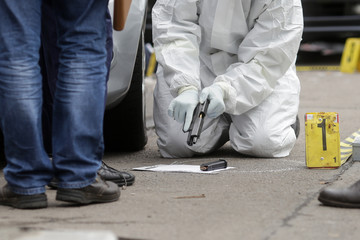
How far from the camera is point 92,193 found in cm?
286

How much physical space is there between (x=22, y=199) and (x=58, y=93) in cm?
40

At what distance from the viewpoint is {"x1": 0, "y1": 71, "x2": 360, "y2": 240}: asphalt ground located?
2.46 metres

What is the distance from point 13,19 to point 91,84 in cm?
35

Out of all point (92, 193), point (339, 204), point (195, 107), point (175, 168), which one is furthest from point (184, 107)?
point (339, 204)

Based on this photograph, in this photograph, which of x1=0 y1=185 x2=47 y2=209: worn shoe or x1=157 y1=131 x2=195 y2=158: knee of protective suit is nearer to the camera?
x1=0 y1=185 x2=47 y2=209: worn shoe

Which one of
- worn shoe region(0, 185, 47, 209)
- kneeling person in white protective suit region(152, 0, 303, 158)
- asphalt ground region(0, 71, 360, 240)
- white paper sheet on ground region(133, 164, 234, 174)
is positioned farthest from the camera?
kneeling person in white protective suit region(152, 0, 303, 158)

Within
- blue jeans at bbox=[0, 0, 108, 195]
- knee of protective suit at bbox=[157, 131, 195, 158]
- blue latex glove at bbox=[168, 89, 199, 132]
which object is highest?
blue jeans at bbox=[0, 0, 108, 195]

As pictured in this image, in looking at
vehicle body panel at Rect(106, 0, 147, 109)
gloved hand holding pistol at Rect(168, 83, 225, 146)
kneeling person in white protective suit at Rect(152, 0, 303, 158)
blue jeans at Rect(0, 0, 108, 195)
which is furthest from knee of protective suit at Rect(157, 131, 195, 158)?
blue jeans at Rect(0, 0, 108, 195)

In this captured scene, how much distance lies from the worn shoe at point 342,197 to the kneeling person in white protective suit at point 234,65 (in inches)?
46.9

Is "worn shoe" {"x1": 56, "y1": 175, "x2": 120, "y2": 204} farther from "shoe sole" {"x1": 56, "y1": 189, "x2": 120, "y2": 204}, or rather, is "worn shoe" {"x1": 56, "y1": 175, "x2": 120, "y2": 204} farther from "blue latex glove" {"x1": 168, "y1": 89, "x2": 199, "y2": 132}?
"blue latex glove" {"x1": 168, "y1": 89, "x2": 199, "y2": 132}

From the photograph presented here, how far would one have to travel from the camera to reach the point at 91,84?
2.79m

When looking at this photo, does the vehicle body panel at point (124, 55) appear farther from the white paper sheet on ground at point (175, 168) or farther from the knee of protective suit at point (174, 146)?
the knee of protective suit at point (174, 146)

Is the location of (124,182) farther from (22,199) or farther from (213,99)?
(213,99)

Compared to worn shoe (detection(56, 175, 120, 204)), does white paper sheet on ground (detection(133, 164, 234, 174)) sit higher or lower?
lower
